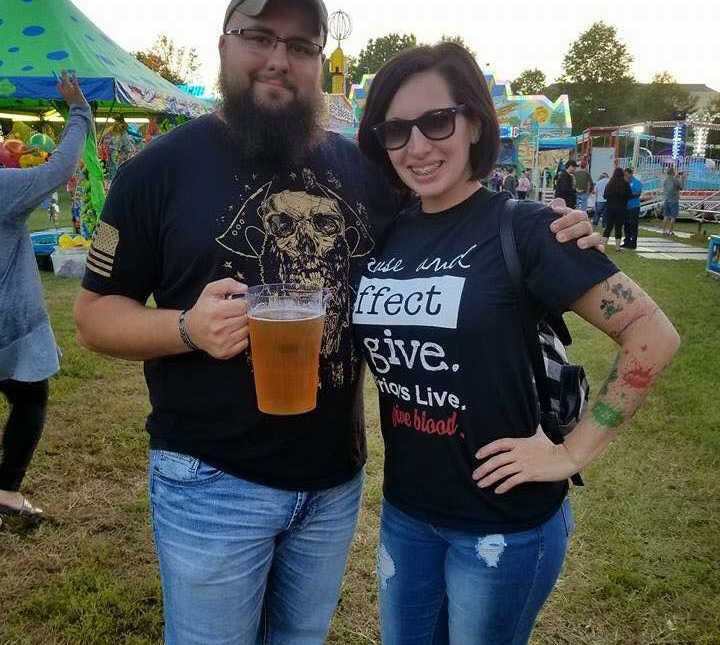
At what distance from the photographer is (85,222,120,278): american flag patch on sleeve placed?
1.45 metres

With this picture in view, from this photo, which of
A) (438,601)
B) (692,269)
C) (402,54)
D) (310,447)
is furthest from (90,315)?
(692,269)

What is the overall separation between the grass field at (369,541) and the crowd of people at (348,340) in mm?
1244

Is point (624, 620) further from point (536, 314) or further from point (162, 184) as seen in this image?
point (162, 184)

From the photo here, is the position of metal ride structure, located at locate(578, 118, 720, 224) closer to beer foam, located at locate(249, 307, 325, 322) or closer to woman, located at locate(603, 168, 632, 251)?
woman, located at locate(603, 168, 632, 251)

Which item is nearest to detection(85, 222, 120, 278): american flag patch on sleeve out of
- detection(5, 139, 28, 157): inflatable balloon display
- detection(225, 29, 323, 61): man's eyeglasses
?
detection(225, 29, 323, 61): man's eyeglasses

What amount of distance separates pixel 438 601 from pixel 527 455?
0.54 m

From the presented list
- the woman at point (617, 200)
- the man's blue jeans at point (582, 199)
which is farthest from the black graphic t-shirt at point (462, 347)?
the man's blue jeans at point (582, 199)

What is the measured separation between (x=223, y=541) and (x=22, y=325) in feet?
7.36

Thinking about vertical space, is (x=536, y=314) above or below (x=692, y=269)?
above

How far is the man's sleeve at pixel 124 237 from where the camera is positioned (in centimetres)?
145

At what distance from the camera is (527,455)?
4.82ft

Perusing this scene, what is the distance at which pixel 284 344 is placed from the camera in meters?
1.28

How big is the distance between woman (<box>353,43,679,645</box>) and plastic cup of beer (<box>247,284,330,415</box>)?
0.86ft

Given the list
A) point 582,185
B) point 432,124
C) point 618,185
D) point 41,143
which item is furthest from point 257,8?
point 582,185
